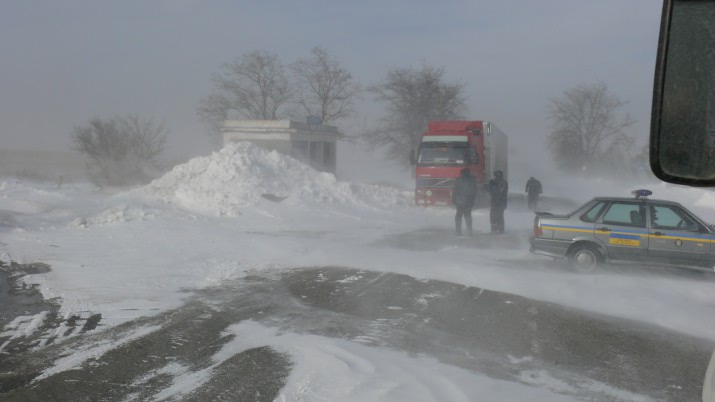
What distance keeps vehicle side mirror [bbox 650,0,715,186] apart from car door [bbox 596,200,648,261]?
384 inches

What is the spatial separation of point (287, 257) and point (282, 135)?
2091 centimetres

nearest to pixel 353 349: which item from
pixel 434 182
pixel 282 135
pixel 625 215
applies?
pixel 625 215

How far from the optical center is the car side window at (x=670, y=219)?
33.2 feet

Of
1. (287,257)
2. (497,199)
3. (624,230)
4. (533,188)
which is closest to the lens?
(624,230)

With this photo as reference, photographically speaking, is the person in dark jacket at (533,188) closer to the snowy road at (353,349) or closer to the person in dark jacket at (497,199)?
the person in dark jacket at (497,199)

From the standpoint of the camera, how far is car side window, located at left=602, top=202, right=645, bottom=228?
412 inches

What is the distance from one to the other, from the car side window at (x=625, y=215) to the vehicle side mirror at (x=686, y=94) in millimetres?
9849

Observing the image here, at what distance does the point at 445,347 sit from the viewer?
254 inches

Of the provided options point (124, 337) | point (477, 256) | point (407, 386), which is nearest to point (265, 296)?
point (124, 337)

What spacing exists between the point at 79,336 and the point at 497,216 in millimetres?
12312

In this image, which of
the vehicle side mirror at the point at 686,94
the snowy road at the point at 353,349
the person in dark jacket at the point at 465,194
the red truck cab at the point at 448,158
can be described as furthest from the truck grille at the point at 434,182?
the vehicle side mirror at the point at 686,94

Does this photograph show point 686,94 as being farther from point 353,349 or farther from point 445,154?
point 445,154

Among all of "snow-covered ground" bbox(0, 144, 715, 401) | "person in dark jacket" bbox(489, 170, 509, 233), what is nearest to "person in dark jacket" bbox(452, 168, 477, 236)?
"person in dark jacket" bbox(489, 170, 509, 233)

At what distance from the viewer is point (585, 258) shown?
10.9 metres
